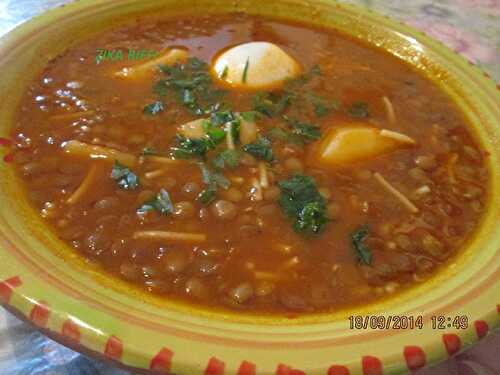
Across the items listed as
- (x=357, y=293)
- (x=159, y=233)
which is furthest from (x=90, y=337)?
(x=357, y=293)

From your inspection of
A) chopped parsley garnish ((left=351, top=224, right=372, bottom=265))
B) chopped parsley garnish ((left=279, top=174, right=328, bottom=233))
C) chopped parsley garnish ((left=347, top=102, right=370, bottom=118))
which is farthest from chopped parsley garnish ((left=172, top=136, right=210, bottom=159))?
chopped parsley garnish ((left=347, top=102, right=370, bottom=118))

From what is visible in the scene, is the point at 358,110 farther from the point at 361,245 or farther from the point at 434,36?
the point at 434,36

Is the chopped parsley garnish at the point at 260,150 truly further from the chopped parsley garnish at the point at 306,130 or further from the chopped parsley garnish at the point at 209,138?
the chopped parsley garnish at the point at 306,130

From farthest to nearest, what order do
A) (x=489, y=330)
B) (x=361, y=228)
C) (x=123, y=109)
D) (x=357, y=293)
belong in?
1. (x=123, y=109)
2. (x=361, y=228)
3. (x=357, y=293)
4. (x=489, y=330)

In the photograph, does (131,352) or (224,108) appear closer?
(131,352)

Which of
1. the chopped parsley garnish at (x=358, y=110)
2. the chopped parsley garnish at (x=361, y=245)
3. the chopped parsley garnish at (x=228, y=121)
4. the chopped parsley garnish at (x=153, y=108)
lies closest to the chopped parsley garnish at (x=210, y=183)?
the chopped parsley garnish at (x=228, y=121)

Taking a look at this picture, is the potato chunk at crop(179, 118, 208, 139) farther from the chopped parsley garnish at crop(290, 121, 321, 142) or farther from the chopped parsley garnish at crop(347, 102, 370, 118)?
the chopped parsley garnish at crop(347, 102, 370, 118)

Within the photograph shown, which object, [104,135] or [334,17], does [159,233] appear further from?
[334,17]

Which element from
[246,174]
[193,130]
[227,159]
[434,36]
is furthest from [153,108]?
[434,36]
